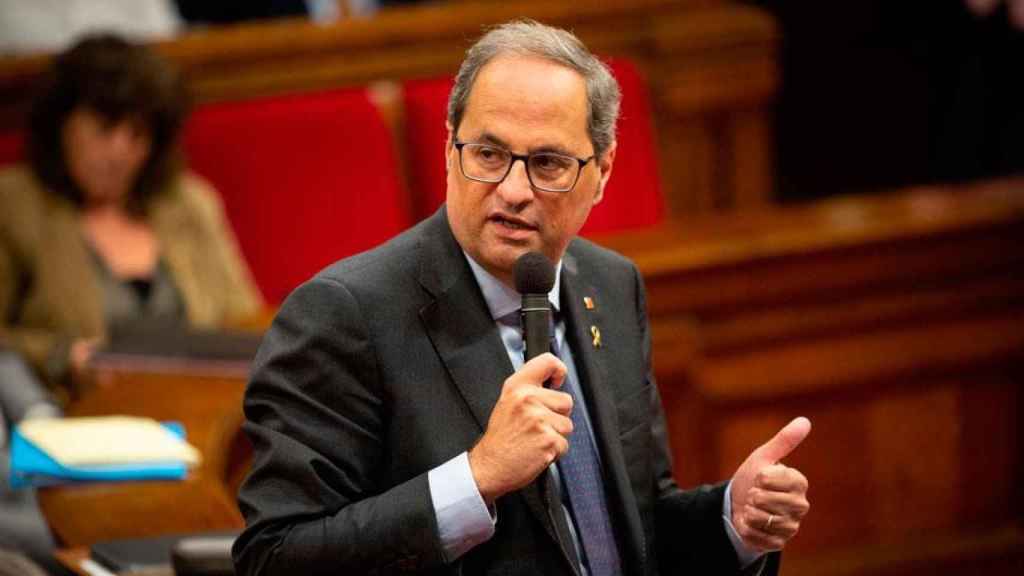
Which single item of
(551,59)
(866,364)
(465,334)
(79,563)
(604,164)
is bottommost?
(866,364)

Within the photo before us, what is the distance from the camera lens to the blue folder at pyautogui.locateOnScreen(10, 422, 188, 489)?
2160 mm

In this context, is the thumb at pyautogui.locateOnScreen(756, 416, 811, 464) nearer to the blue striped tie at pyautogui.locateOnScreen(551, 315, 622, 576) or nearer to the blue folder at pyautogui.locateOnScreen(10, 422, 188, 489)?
the blue striped tie at pyautogui.locateOnScreen(551, 315, 622, 576)

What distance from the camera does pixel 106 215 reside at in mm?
3172

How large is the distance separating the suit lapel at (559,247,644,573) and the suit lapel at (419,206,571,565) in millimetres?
98

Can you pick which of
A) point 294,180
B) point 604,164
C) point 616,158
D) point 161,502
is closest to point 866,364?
point 616,158

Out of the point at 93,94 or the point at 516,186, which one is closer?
the point at 516,186

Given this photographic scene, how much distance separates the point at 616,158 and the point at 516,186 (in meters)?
2.06

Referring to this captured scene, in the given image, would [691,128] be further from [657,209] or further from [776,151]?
[776,151]

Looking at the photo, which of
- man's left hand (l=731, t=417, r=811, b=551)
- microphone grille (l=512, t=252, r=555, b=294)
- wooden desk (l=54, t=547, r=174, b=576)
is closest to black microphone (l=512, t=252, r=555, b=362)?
microphone grille (l=512, t=252, r=555, b=294)

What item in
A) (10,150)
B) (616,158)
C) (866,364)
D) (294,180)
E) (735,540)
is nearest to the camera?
(735,540)

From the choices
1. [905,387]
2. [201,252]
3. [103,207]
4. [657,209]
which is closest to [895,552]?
[905,387]

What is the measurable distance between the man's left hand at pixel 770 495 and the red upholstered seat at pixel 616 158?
5.93ft

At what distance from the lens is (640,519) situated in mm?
1623

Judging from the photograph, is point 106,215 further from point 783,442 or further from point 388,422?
point 783,442
